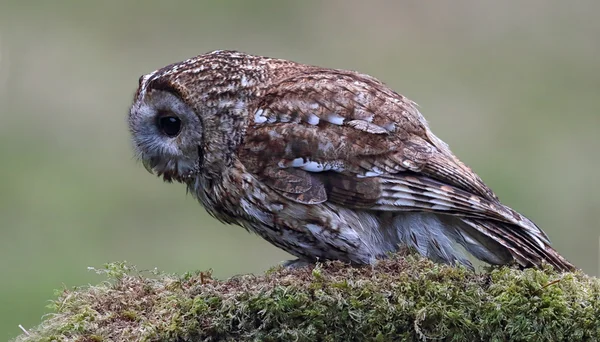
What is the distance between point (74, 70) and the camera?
13.2 meters

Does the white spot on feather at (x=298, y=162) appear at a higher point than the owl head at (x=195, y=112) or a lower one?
lower

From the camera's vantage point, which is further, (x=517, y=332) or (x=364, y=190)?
(x=364, y=190)

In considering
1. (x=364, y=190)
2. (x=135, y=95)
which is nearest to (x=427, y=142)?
(x=364, y=190)

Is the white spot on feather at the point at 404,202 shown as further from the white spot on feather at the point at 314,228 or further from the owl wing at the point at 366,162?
the white spot on feather at the point at 314,228

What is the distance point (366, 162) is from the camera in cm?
431

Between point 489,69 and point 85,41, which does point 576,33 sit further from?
point 85,41

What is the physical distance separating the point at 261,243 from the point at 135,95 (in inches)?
228

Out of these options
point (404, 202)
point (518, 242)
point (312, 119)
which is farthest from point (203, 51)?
point (518, 242)

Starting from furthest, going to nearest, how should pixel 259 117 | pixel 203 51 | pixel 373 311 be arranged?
1. pixel 203 51
2. pixel 259 117
3. pixel 373 311

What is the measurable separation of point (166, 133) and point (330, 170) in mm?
880

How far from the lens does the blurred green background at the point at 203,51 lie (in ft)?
33.0

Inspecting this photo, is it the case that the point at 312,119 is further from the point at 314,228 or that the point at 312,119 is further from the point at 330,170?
the point at 314,228

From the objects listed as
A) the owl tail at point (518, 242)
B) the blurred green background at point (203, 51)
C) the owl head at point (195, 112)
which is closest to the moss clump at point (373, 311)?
the owl tail at point (518, 242)

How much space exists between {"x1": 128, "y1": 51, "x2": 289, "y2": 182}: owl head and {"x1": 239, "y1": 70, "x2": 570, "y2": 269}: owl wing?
0.38 feet
